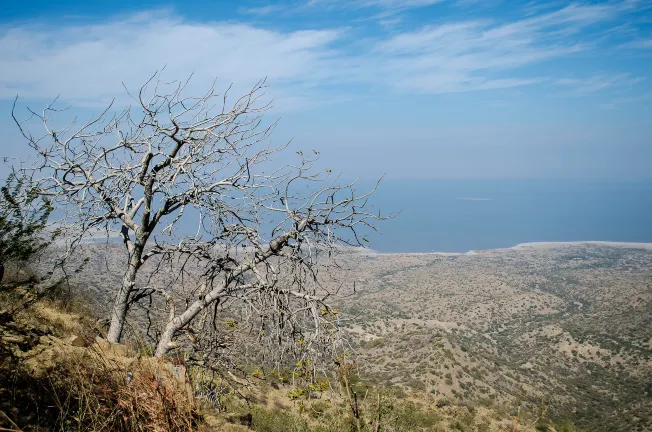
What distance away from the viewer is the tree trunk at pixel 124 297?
17.1 feet

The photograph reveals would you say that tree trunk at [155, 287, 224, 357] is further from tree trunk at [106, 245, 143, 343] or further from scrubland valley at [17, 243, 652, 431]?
scrubland valley at [17, 243, 652, 431]

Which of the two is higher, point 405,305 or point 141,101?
point 141,101

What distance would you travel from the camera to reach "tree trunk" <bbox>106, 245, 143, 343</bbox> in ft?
17.1

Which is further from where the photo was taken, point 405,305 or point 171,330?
point 405,305

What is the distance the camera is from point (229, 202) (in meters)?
5.32

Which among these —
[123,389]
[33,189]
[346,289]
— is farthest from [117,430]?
[346,289]

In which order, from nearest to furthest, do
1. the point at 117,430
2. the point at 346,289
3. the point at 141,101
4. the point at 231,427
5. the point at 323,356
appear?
the point at 117,430 → the point at 231,427 → the point at 323,356 → the point at 141,101 → the point at 346,289

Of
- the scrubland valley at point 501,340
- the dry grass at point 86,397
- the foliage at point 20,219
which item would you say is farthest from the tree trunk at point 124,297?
the dry grass at point 86,397

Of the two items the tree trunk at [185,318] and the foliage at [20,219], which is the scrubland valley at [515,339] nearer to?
the tree trunk at [185,318]

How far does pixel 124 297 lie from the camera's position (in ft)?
17.1

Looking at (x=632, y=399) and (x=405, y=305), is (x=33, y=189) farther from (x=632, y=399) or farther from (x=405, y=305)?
(x=405, y=305)

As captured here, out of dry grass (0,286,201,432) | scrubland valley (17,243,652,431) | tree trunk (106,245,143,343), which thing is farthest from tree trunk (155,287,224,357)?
dry grass (0,286,201,432)

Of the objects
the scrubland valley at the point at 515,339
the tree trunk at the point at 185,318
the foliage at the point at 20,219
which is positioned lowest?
the scrubland valley at the point at 515,339

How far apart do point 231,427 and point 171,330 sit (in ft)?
6.44
